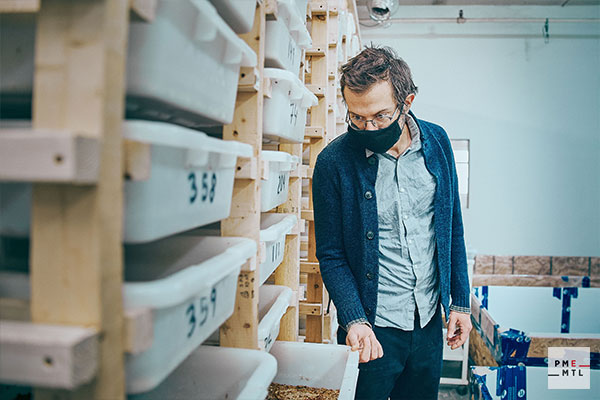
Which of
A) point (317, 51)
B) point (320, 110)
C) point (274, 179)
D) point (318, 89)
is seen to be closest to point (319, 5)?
point (317, 51)

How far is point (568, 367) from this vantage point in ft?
7.77

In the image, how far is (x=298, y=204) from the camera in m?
1.87

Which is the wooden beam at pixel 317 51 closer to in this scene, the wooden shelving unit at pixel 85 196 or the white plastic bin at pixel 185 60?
the white plastic bin at pixel 185 60

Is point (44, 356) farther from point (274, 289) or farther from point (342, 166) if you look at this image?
point (274, 289)

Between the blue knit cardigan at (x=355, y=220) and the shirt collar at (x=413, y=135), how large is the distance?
1 cm

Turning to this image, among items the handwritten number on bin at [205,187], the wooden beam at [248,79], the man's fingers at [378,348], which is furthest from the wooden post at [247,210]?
the man's fingers at [378,348]

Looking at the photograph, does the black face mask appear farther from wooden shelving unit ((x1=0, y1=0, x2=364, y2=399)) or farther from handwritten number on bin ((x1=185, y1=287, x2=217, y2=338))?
wooden shelving unit ((x1=0, y1=0, x2=364, y2=399))

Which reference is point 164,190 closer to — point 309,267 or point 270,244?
point 270,244

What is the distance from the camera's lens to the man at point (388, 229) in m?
1.40

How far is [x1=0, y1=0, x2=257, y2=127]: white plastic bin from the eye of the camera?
1.98 ft

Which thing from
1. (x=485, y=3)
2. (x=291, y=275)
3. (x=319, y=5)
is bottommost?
(x=291, y=275)

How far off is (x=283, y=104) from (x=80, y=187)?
0.91 m

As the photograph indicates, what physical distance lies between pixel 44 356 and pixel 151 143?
0.96ft

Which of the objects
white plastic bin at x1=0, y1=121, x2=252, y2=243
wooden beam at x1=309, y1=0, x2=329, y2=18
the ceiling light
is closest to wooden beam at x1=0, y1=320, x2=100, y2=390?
white plastic bin at x1=0, y1=121, x2=252, y2=243
